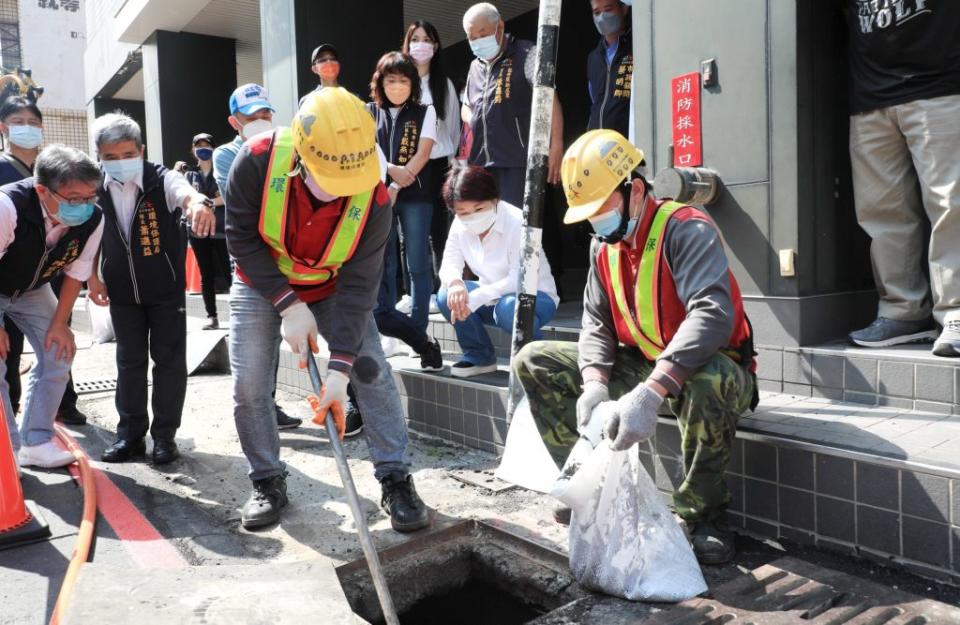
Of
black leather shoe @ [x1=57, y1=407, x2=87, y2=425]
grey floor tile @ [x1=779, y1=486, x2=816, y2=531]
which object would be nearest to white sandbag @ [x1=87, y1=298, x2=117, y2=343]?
black leather shoe @ [x1=57, y1=407, x2=87, y2=425]

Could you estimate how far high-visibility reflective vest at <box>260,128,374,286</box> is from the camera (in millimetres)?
2711

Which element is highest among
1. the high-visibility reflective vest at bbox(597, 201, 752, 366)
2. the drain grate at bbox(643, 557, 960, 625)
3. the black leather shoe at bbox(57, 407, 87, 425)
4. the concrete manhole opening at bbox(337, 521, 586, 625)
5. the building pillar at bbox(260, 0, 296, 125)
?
the building pillar at bbox(260, 0, 296, 125)

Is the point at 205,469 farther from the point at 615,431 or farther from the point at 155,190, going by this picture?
the point at 615,431

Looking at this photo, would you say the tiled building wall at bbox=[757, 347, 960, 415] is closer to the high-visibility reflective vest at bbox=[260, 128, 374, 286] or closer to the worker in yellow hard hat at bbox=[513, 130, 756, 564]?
the worker in yellow hard hat at bbox=[513, 130, 756, 564]

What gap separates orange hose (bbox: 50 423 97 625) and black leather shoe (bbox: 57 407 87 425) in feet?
2.64

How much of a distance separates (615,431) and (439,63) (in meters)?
3.38

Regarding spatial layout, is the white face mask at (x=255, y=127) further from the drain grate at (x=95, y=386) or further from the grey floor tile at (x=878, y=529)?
the grey floor tile at (x=878, y=529)

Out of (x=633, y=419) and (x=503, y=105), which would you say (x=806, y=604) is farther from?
(x=503, y=105)

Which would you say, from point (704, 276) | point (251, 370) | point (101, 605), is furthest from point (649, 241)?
point (101, 605)

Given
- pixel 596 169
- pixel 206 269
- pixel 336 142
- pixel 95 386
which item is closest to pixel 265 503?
pixel 336 142

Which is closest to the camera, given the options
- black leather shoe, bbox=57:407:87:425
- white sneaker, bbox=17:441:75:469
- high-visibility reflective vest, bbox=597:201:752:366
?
high-visibility reflective vest, bbox=597:201:752:366

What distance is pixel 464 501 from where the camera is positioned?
322cm

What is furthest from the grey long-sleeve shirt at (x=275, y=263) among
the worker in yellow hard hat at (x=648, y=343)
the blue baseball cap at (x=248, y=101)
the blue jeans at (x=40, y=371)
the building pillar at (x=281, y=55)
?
the building pillar at (x=281, y=55)

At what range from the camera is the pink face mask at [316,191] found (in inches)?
106
